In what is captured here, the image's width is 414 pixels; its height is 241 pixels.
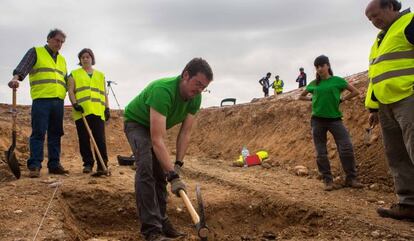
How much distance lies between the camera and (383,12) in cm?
379

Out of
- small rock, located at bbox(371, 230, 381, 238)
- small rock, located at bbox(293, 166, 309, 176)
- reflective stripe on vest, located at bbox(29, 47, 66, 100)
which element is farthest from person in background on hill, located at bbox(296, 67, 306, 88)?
small rock, located at bbox(371, 230, 381, 238)

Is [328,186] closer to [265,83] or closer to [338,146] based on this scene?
[338,146]

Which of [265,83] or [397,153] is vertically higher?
[265,83]

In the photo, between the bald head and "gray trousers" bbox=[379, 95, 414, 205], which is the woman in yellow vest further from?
the bald head

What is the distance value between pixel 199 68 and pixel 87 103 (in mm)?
3150

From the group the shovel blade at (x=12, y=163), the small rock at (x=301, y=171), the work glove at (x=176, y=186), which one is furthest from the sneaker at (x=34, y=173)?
the small rock at (x=301, y=171)

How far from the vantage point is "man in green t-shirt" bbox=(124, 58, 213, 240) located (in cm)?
327

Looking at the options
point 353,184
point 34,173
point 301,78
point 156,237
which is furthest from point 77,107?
point 301,78

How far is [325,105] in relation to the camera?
5.51 m

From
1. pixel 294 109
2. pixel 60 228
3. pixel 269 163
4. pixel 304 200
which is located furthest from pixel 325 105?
pixel 294 109

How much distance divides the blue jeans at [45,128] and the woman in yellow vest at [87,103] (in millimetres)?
266

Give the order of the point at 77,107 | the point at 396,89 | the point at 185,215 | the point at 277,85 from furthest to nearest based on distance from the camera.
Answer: the point at 277,85 → the point at 77,107 → the point at 185,215 → the point at 396,89

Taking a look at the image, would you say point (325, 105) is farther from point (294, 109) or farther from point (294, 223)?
point (294, 109)

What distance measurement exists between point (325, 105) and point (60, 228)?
3628 mm
